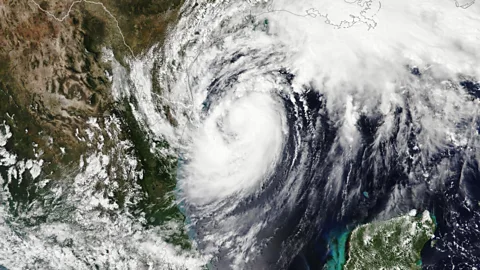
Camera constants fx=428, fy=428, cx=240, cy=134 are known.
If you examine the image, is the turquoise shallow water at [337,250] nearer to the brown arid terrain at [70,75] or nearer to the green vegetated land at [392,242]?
the green vegetated land at [392,242]

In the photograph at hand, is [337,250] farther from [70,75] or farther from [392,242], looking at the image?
[70,75]

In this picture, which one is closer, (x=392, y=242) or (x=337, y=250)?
(x=392, y=242)

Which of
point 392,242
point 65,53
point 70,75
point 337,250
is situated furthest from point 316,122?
point 65,53

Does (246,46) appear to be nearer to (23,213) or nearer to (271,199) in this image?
(271,199)

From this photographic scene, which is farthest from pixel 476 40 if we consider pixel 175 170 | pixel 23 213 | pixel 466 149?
pixel 23 213

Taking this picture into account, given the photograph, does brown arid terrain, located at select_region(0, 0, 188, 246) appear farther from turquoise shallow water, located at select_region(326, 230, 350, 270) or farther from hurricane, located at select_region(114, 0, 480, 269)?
turquoise shallow water, located at select_region(326, 230, 350, 270)

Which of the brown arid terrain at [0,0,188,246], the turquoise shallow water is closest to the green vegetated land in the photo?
the turquoise shallow water
